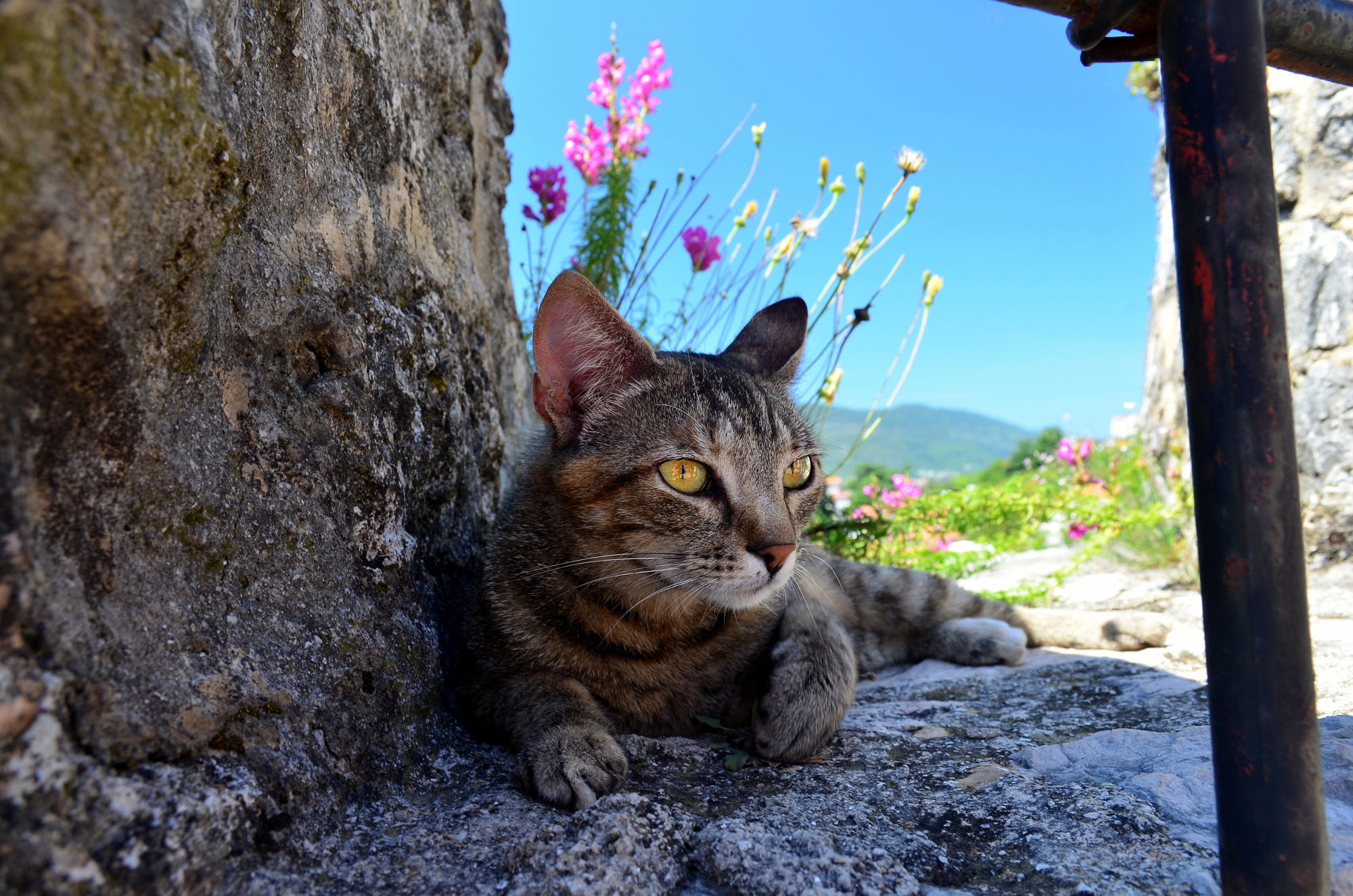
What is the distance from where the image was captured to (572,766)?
1621 mm

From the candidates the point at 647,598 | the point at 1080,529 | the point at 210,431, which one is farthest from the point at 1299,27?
the point at 1080,529

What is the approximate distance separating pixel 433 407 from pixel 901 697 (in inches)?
70.2

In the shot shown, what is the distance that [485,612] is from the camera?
2.20m

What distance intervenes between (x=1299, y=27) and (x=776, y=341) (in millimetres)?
1753

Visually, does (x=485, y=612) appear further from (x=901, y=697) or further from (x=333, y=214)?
(x=901, y=697)

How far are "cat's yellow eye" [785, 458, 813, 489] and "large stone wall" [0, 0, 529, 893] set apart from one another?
0.99m


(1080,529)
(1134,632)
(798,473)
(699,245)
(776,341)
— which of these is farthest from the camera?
(1080,529)

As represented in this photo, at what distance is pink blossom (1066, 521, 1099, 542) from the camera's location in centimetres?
584

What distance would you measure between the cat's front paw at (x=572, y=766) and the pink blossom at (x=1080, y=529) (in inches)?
202

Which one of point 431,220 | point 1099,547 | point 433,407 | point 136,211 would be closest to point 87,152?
point 136,211

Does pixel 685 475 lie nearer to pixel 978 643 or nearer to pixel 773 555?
pixel 773 555

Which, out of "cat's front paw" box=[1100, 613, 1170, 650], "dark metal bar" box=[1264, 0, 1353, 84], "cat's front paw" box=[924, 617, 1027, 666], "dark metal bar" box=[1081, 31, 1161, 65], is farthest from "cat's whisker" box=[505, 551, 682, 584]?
"cat's front paw" box=[1100, 613, 1170, 650]

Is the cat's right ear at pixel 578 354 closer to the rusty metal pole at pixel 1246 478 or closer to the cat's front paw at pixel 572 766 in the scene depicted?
the cat's front paw at pixel 572 766

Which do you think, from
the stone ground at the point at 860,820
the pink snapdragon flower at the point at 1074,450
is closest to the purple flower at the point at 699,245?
the stone ground at the point at 860,820
